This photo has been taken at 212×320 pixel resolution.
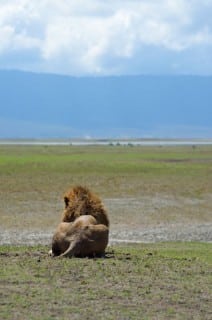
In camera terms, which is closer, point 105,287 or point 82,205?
point 105,287

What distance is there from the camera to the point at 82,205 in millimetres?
15117

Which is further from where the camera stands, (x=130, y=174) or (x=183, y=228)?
(x=130, y=174)

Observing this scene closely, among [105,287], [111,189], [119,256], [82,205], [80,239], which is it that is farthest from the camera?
[111,189]

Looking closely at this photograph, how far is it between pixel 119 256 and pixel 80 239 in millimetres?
896

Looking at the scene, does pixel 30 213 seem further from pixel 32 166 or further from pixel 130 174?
pixel 32 166

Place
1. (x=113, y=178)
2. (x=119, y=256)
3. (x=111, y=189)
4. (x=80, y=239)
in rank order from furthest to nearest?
(x=113, y=178) < (x=111, y=189) < (x=119, y=256) < (x=80, y=239)

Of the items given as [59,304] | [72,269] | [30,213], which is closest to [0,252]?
[72,269]

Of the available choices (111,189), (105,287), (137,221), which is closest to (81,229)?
(105,287)

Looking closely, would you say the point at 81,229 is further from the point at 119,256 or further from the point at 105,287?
the point at 105,287

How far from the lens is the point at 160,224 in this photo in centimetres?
2573

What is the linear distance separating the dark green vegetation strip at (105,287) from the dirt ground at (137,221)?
6.24 metres

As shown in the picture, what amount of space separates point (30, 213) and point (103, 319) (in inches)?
707

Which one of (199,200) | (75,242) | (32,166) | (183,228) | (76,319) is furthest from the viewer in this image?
(32,166)

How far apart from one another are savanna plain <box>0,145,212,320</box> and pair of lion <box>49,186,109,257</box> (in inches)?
14.0
